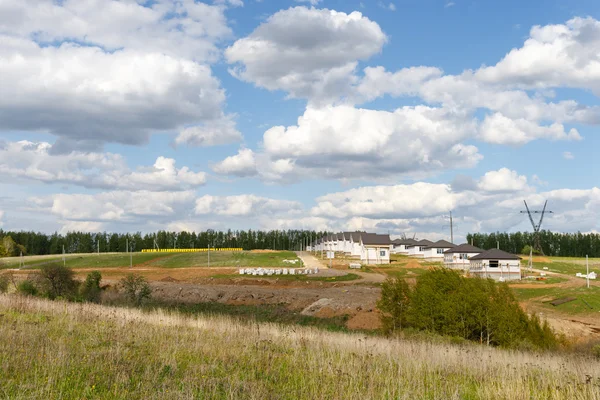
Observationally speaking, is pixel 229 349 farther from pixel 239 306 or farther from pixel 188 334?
pixel 239 306

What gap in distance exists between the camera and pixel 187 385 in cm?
923

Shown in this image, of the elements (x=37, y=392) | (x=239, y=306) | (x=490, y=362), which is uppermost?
(x=37, y=392)

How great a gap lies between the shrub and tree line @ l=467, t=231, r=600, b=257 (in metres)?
148

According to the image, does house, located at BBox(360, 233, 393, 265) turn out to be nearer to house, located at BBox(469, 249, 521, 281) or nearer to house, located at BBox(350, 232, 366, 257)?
house, located at BBox(350, 232, 366, 257)

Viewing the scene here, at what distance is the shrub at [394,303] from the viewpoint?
27969mm

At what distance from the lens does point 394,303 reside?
92.7ft

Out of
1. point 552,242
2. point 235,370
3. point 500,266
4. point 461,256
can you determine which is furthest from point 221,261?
point 552,242

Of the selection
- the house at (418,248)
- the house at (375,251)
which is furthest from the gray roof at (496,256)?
the house at (418,248)

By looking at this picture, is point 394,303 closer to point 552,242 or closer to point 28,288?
point 28,288

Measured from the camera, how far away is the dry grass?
9.09 meters

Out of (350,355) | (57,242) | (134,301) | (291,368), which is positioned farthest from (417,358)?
(57,242)

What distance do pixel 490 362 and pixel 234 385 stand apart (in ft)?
24.9

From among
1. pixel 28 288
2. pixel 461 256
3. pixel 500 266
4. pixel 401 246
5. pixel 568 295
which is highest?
pixel 401 246

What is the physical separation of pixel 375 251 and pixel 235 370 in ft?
316
